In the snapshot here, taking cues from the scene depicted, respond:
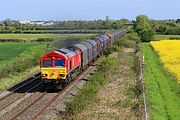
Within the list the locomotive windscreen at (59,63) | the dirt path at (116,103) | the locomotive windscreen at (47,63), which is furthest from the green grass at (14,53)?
the dirt path at (116,103)

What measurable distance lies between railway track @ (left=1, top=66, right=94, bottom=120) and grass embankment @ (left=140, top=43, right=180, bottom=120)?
19.0 feet

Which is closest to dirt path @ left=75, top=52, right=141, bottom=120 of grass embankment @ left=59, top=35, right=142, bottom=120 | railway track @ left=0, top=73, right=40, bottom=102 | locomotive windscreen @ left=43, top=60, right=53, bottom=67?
grass embankment @ left=59, top=35, right=142, bottom=120

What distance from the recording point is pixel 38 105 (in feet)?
75.7

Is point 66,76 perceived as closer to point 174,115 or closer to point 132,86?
point 132,86

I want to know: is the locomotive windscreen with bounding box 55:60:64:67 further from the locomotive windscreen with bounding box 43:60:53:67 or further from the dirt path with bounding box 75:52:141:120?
the dirt path with bounding box 75:52:141:120

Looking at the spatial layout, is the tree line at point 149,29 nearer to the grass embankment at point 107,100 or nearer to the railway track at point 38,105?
the grass embankment at point 107,100

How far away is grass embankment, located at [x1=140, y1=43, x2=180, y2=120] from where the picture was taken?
19844 millimetres

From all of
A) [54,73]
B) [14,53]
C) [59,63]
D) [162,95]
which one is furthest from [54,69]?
[14,53]

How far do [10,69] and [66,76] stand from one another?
11.9 metres

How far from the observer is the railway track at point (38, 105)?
66.9ft

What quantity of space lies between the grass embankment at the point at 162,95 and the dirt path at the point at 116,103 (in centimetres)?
95

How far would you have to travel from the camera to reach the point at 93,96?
23.1 metres

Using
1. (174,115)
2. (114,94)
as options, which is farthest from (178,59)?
(174,115)

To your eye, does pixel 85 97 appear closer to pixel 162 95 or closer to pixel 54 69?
pixel 54 69
